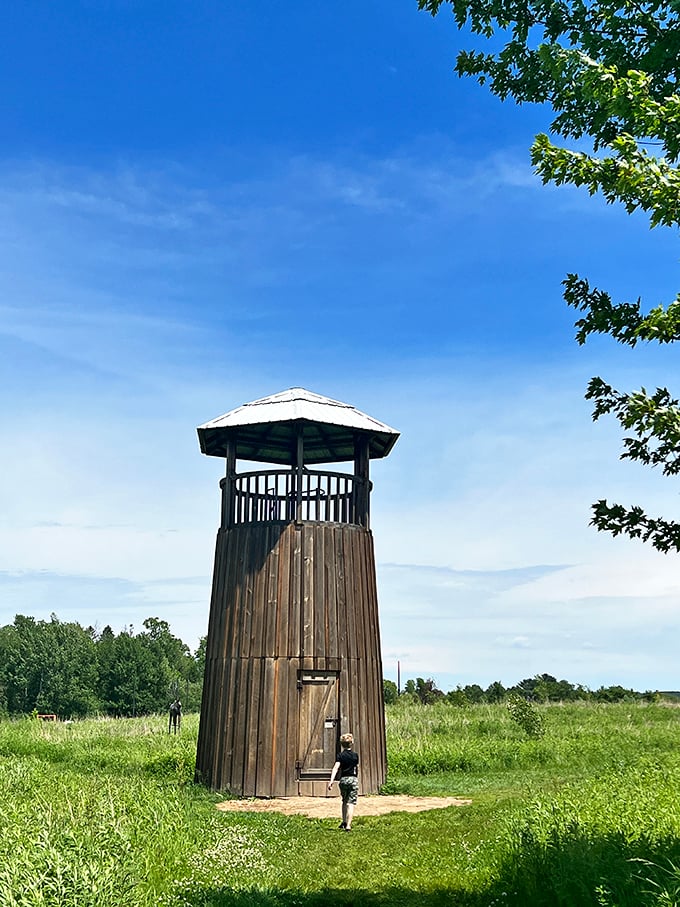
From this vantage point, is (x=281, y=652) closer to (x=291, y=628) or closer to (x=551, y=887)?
(x=291, y=628)

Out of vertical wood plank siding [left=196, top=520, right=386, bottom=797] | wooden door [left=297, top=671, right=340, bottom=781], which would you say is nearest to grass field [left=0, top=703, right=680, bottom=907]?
vertical wood plank siding [left=196, top=520, right=386, bottom=797]

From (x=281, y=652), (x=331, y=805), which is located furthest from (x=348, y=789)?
(x=281, y=652)

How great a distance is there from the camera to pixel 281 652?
1822cm

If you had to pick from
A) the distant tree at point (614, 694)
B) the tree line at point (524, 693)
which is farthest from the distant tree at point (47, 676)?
the distant tree at point (614, 694)

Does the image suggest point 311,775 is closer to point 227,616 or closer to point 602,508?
point 227,616

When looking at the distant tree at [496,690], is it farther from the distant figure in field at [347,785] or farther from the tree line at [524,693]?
the distant figure in field at [347,785]

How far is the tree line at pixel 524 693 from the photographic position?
4338cm

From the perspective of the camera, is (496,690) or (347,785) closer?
(347,785)

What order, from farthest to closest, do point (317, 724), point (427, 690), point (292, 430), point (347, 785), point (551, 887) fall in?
1. point (427, 690)
2. point (292, 430)
3. point (317, 724)
4. point (347, 785)
5. point (551, 887)

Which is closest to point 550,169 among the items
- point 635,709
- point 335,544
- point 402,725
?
point 335,544

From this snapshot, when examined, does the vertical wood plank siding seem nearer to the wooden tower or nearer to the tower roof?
the wooden tower

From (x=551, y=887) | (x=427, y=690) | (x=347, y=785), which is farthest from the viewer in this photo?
(x=427, y=690)

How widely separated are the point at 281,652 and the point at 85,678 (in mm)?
69485

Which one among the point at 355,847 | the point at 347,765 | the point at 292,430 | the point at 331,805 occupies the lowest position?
the point at 355,847
